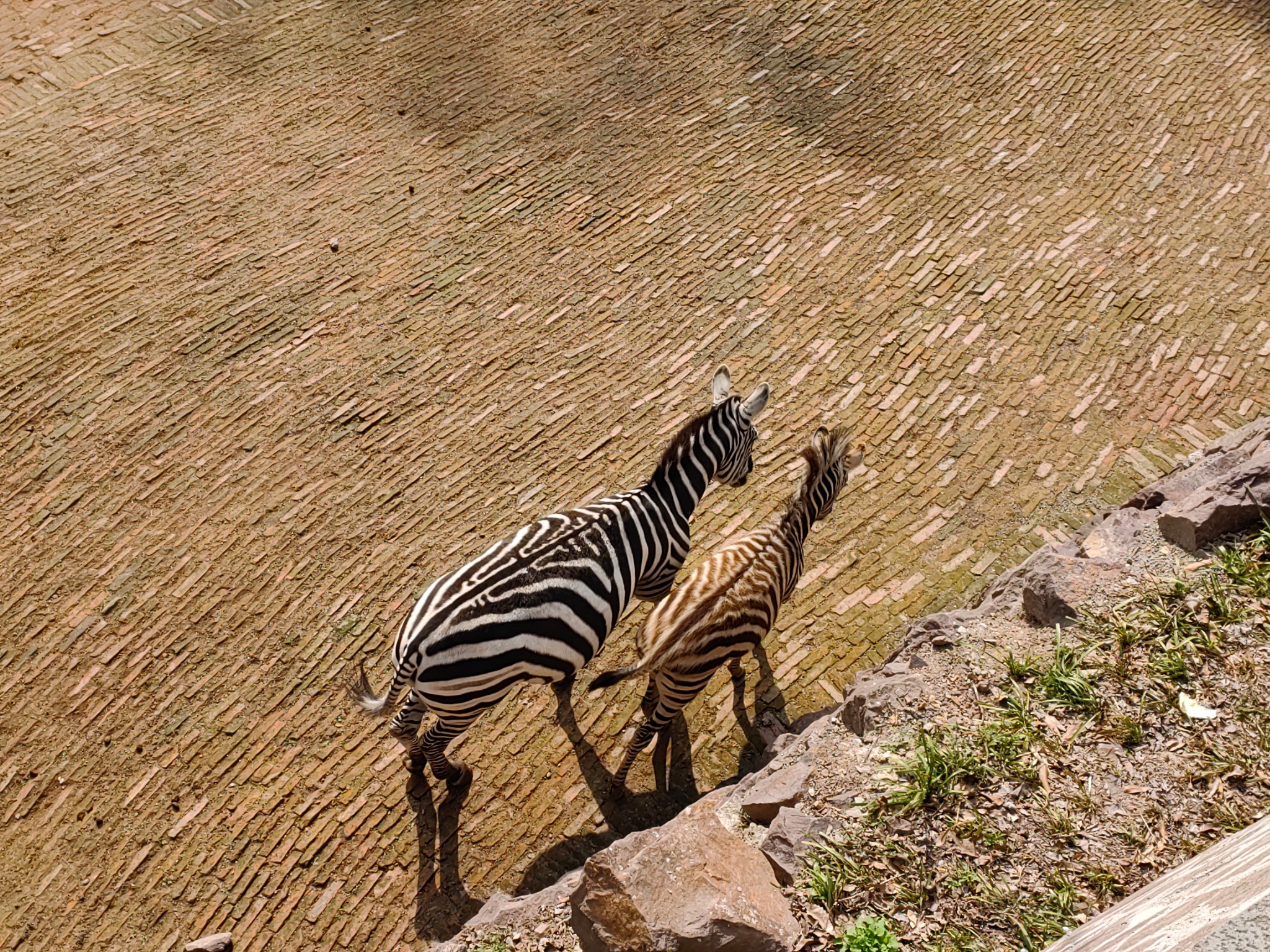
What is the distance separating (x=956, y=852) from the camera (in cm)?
428

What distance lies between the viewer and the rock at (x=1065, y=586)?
545 cm

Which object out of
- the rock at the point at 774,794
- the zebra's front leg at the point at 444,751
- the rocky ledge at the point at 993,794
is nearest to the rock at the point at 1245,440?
the rocky ledge at the point at 993,794

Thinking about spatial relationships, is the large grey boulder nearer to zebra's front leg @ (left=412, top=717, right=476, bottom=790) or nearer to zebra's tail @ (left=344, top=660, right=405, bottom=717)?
zebra's front leg @ (left=412, top=717, right=476, bottom=790)

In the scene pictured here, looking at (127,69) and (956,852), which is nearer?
(956,852)

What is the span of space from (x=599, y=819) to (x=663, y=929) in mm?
2365

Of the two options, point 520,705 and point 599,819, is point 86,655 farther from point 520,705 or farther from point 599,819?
point 599,819

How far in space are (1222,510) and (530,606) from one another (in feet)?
14.4

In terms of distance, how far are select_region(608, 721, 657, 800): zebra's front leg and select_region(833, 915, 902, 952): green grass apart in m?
2.26

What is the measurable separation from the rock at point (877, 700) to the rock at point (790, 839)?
0.75 meters

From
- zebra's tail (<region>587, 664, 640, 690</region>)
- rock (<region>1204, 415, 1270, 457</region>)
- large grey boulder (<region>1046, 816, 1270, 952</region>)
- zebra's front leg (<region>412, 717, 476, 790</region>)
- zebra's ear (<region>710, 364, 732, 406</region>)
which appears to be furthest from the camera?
zebra's ear (<region>710, 364, 732, 406</region>)

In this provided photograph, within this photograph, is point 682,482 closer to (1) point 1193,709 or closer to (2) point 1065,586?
(2) point 1065,586

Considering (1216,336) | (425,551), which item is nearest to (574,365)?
(425,551)

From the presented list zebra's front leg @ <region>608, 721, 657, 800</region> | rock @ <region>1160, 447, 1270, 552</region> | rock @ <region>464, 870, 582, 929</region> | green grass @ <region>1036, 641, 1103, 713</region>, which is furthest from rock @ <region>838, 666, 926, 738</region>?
rock @ <region>1160, 447, 1270, 552</region>

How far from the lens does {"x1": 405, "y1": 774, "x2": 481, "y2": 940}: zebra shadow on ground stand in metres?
5.83
